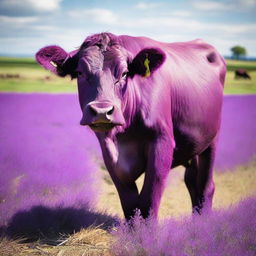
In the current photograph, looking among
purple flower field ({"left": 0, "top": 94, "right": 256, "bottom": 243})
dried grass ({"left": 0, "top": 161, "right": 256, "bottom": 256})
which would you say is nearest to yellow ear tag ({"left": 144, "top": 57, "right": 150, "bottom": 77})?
dried grass ({"left": 0, "top": 161, "right": 256, "bottom": 256})

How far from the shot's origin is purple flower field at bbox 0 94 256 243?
15.5 feet

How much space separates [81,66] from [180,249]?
167cm

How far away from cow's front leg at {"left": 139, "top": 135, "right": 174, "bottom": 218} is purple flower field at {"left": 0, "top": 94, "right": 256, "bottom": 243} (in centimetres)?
123

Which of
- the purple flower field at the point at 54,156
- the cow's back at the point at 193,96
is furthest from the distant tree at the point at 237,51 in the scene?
the cow's back at the point at 193,96

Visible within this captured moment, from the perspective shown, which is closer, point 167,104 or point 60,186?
point 167,104

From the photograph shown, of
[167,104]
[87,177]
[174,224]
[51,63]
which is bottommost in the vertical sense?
[87,177]

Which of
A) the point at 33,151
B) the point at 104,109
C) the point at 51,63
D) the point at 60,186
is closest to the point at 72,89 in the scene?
the point at 33,151

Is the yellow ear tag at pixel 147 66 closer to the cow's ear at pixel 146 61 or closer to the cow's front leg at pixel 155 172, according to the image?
the cow's ear at pixel 146 61

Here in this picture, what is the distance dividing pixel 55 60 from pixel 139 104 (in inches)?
34.0

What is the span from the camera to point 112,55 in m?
3.26

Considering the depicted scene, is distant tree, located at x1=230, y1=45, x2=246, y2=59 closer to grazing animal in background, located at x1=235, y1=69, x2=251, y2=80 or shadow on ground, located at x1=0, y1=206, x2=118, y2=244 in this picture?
grazing animal in background, located at x1=235, y1=69, x2=251, y2=80

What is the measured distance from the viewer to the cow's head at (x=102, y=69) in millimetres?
3000

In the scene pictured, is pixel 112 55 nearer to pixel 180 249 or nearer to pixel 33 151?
pixel 180 249

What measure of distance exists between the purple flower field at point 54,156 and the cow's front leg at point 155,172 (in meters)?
1.23
